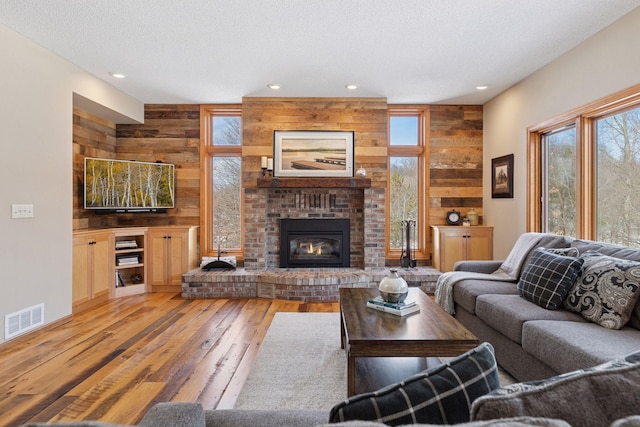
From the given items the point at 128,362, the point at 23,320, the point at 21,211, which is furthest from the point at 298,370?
the point at 21,211

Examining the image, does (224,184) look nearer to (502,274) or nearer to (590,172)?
(502,274)

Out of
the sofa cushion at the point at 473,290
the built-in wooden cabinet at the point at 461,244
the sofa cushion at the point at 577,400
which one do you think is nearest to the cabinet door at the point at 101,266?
the sofa cushion at the point at 473,290

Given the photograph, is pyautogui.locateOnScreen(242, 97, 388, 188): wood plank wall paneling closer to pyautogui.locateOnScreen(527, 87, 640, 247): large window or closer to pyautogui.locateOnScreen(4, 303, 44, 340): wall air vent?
pyautogui.locateOnScreen(527, 87, 640, 247): large window

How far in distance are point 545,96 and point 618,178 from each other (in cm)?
128

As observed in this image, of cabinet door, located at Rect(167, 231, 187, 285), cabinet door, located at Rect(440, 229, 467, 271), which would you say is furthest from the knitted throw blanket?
cabinet door, located at Rect(167, 231, 187, 285)

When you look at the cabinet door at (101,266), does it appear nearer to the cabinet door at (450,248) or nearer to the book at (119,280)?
the book at (119,280)

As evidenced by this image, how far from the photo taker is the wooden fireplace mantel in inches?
193

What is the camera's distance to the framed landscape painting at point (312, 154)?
5.04 metres

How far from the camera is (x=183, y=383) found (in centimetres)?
239

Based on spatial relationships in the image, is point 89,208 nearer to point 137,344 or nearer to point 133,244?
point 133,244

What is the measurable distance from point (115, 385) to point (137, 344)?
77 cm

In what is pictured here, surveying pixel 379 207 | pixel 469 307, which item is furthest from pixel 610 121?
pixel 379 207

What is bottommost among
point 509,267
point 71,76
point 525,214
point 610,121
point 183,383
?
point 183,383

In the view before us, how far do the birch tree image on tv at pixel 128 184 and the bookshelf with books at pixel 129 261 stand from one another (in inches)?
15.2
